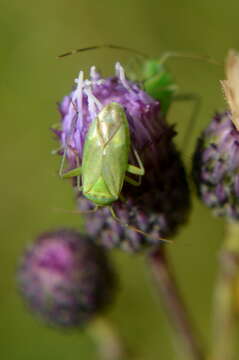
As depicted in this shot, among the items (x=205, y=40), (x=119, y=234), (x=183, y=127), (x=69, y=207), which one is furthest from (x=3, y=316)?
(x=205, y=40)

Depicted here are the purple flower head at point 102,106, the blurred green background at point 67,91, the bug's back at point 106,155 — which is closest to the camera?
the bug's back at point 106,155

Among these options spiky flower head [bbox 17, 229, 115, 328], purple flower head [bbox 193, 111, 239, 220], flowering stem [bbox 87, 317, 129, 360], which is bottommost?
flowering stem [bbox 87, 317, 129, 360]

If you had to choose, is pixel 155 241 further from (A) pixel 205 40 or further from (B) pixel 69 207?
(A) pixel 205 40

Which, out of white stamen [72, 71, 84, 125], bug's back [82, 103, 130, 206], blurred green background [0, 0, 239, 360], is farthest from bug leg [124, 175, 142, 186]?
blurred green background [0, 0, 239, 360]

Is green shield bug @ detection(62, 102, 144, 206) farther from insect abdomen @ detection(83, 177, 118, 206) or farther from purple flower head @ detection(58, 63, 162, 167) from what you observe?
purple flower head @ detection(58, 63, 162, 167)

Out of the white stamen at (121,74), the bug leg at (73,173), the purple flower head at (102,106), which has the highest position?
the white stamen at (121,74)

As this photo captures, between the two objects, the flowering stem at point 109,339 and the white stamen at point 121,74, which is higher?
the white stamen at point 121,74

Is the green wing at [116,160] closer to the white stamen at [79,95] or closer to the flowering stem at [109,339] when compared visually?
the white stamen at [79,95]

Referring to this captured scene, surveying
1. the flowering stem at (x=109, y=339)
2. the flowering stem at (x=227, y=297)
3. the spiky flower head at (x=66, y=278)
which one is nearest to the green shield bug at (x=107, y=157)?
the spiky flower head at (x=66, y=278)
